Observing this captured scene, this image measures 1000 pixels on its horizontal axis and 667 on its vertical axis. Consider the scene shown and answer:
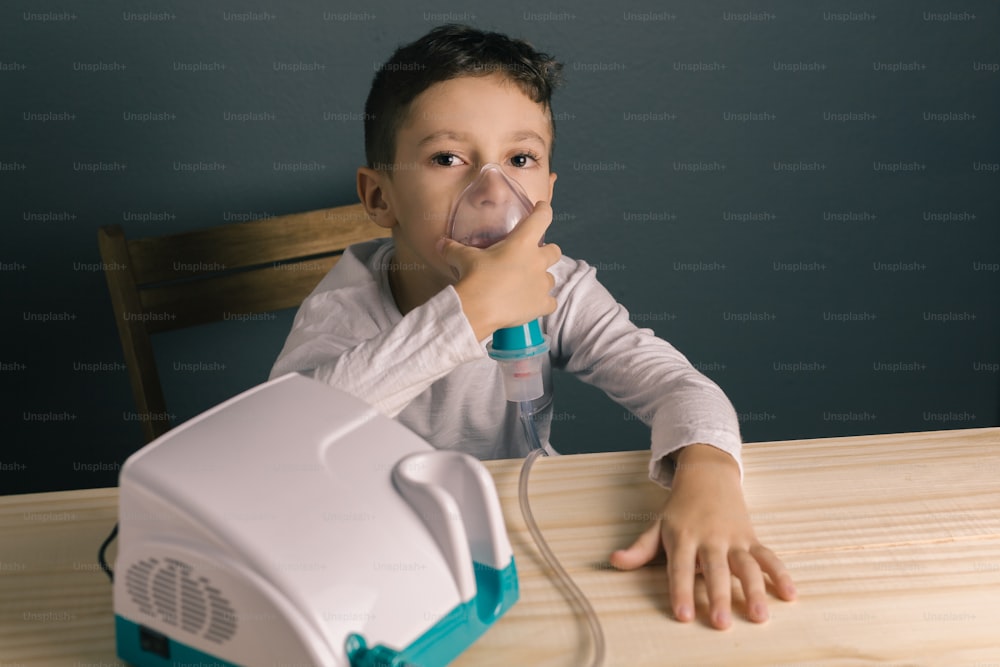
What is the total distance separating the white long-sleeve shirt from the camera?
86 centimetres

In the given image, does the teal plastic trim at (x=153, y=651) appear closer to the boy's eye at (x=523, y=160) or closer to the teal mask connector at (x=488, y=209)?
the teal mask connector at (x=488, y=209)

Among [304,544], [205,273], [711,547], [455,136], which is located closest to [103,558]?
[304,544]

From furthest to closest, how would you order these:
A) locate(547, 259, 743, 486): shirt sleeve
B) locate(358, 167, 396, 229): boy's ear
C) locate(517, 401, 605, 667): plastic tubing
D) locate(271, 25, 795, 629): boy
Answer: locate(358, 167, 396, 229): boy's ear → locate(547, 259, 743, 486): shirt sleeve → locate(271, 25, 795, 629): boy → locate(517, 401, 605, 667): plastic tubing

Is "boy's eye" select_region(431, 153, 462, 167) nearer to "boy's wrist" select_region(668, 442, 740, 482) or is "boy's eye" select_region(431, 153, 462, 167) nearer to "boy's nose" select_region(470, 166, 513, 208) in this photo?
"boy's nose" select_region(470, 166, 513, 208)

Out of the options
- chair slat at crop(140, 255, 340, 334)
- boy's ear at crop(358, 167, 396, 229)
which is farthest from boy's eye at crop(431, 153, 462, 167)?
chair slat at crop(140, 255, 340, 334)

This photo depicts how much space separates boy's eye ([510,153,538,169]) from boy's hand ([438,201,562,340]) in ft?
0.45

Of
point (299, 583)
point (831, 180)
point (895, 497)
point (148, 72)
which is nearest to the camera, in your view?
point (299, 583)

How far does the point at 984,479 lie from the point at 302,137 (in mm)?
1146

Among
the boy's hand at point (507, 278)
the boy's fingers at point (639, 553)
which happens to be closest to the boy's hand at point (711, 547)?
the boy's fingers at point (639, 553)

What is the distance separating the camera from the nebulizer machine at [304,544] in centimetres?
53

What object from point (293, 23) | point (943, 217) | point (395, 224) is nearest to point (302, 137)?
point (293, 23)

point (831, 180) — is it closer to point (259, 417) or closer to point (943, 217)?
point (943, 217)

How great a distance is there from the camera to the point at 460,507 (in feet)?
2.06

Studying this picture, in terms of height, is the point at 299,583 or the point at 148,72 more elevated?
the point at 148,72
